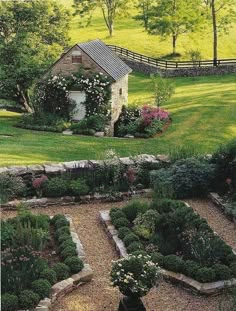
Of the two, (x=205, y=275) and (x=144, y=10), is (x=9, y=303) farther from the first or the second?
(x=144, y=10)

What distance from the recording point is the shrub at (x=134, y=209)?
1550cm

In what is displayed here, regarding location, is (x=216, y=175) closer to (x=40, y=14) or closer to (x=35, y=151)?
(x=35, y=151)

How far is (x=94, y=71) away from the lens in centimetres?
3200

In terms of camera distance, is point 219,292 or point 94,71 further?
point 94,71

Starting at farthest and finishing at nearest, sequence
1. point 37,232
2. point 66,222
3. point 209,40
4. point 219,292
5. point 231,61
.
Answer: point 209,40
point 231,61
point 66,222
point 37,232
point 219,292

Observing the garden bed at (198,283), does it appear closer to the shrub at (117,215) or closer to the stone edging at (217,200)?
the shrub at (117,215)

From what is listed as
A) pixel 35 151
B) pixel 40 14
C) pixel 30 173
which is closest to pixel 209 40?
pixel 40 14

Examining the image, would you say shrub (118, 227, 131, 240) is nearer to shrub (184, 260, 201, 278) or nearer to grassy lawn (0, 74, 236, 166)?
shrub (184, 260, 201, 278)

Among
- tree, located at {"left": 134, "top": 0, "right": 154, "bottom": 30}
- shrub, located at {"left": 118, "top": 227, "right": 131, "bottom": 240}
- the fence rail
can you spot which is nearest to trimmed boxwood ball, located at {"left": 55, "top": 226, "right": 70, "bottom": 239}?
shrub, located at {"left": 118, "top": 227, "right": 131, "bottom": 240}

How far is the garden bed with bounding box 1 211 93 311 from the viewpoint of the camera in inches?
448

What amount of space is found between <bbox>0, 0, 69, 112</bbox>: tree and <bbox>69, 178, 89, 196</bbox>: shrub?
18184mm

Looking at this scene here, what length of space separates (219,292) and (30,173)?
302 inches

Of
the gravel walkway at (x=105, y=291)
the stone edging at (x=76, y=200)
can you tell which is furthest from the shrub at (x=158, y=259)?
the stone edging at (x=76, y=200)

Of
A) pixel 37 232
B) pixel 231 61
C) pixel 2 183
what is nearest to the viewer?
pixel 37 232
